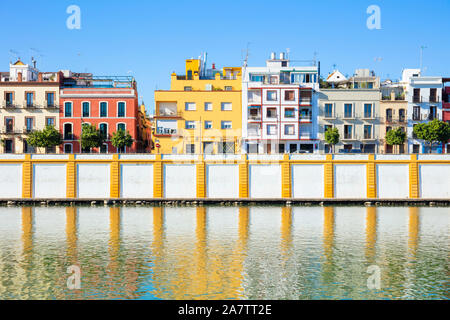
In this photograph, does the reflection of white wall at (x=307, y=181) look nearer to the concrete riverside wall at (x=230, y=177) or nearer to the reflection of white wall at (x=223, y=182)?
the concrete riverside wall at (x=230, y=177)

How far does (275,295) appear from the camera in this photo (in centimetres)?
2214

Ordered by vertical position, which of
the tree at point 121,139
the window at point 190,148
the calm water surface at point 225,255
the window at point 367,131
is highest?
the window at point 367,131

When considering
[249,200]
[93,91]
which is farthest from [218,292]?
[93,91]

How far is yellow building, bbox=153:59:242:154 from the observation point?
7412 centimetres

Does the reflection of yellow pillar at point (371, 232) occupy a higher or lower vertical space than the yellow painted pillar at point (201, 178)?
lower

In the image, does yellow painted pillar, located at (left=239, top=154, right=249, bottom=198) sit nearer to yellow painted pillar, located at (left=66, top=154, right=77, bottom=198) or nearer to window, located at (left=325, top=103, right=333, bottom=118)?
yellow painted pillar, located at (left=66, top=154, right=77, bottom=198)

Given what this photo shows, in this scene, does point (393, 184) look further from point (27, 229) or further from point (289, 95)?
point (27, 229)

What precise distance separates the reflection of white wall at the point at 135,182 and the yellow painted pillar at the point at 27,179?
32.2 ft

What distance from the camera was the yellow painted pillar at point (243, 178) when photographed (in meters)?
60.3

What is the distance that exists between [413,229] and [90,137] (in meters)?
44.4

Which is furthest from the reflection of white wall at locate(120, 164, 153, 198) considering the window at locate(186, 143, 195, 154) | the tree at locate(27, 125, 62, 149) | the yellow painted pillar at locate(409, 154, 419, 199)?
the yellow painted pillar at locate(409, 154, 419, 199)

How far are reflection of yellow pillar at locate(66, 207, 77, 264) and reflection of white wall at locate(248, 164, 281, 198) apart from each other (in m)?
18.9

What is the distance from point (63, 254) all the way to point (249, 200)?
31.1m

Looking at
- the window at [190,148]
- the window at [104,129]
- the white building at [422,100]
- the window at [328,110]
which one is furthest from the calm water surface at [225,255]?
the white building at [422,100]
